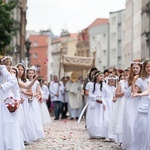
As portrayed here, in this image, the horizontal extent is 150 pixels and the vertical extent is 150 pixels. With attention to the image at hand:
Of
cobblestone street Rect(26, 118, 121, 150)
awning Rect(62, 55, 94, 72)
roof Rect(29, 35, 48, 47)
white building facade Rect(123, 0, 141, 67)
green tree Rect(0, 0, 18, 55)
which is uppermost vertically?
roof Rect(29, 35, 48, 47)

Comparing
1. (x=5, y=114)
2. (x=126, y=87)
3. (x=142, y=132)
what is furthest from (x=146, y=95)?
(x=5, y=114)

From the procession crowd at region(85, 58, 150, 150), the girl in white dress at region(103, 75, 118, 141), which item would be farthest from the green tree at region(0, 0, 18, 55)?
the girl in white dress at region(103, 75, 118, 141)

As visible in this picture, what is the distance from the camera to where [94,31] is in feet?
396

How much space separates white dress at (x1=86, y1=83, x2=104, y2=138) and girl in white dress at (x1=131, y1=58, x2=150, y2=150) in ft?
16.6

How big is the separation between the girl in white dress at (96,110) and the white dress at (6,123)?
576 centimetres

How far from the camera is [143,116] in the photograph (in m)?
12.1

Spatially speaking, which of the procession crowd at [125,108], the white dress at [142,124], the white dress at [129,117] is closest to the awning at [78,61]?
the procession crowd at [125,108]

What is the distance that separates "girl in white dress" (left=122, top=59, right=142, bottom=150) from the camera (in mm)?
13180

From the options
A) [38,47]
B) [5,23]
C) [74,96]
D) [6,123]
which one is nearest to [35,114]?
[6,123]

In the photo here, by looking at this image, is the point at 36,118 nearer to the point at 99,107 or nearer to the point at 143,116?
the point at 99,107

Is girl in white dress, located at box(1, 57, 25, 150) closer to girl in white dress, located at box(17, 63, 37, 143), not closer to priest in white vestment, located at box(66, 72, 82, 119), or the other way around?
girl in white dress, located at box(17, 63, 37, 143)

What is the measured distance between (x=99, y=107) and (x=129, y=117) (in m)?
4.39

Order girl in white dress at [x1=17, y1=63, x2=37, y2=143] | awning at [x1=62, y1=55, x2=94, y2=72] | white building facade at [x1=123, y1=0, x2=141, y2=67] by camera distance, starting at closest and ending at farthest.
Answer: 1. girl in white dress at [x1=17, y1=63, x2=37, y2=143]
2. awning at [x1=62, y1=55, x2=94, y2=72]
3. white building facade at [x1=123, y1=0, x2=141, y2=67]

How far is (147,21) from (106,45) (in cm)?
4158
